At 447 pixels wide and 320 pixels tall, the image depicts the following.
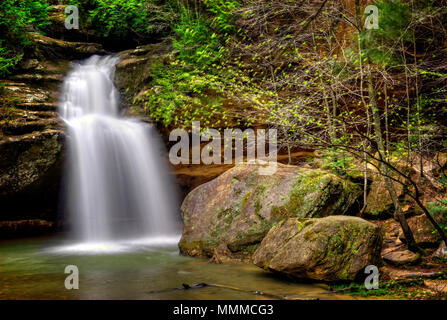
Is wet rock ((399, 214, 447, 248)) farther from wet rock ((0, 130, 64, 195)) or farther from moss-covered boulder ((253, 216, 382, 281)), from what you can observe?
wet rock ((0, 130, 64, 195))

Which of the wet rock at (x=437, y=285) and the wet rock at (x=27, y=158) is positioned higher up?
the wet rock at (x=27, y=158)

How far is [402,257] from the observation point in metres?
5.04

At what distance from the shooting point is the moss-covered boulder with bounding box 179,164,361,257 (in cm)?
628

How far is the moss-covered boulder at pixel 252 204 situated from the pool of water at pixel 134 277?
0.52 metres

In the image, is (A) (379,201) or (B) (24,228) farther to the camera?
(B) (24,228)

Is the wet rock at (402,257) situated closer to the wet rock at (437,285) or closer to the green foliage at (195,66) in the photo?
the wet rock at (437,285)

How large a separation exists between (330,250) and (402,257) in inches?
57.0

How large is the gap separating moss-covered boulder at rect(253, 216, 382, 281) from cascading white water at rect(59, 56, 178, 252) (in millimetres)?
5683

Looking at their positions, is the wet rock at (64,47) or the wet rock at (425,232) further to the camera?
the wet rock at (64,47)

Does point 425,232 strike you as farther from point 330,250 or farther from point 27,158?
point 27,158

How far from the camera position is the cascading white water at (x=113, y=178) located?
999 cm

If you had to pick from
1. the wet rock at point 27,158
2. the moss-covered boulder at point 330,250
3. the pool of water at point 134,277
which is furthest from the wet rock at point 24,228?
A: the moss-covered boulder at point 330,250

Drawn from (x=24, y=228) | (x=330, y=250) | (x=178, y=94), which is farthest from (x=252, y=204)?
(x=24, y=228)

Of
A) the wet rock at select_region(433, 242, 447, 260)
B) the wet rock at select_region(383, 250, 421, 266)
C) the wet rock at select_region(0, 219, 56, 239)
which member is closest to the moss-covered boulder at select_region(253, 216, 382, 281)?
the wet rock at select_region(383, 250, 421, 266)
